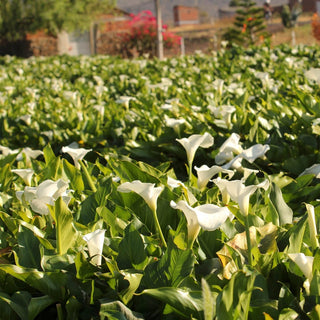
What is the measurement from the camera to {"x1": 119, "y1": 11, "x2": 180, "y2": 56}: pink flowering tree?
19953 millimetres

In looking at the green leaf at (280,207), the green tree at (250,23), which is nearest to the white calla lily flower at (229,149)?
the green leaf at (280,207)

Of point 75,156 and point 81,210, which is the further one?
point 75,156

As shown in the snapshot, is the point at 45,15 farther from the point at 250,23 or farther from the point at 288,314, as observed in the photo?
the point at 288,314

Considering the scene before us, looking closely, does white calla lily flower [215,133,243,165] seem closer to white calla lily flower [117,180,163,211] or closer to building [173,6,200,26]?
white calla lily flower [117,180,163,211]

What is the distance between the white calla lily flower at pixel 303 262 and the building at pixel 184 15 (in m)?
72.3

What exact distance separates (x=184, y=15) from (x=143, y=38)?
180 feet

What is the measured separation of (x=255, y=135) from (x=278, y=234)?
1.33 m

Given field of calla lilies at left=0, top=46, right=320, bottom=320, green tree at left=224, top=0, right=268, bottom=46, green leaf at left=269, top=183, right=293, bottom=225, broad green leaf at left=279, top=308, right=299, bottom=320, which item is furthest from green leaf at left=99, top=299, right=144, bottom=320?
green tree at left=224, top=0, right=268, bottom=46

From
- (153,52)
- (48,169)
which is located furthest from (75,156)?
(153,52)

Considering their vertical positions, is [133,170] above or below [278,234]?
above

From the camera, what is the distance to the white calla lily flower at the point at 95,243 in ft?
4.09

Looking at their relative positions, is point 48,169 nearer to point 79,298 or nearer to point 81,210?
point 81,210

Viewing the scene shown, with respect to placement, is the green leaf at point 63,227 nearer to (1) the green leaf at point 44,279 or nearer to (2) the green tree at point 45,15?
(1) the green leaf at point 44,279

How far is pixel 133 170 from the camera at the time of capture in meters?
1.82
